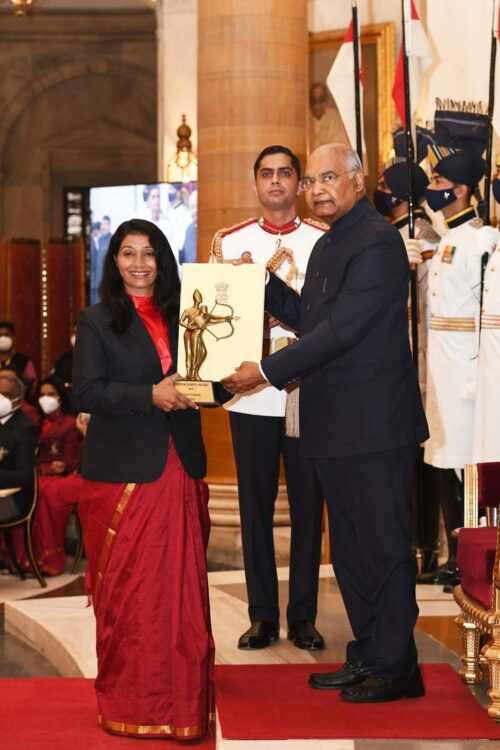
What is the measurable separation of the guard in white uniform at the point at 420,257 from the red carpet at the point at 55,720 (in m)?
2.68

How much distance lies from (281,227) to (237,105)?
3.49 metres

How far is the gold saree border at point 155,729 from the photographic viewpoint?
4.40 m

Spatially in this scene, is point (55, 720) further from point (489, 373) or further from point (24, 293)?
point (24, 293)

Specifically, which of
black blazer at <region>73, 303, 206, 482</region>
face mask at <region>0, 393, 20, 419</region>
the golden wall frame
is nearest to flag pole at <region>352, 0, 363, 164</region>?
the golden wall frame

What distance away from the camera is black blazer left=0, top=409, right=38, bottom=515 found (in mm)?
8648

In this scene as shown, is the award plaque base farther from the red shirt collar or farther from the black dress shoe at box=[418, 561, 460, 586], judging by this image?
the black dress shoe at box=[418, 561, 460, 586]

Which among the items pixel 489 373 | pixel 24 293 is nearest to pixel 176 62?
pixel 24 293

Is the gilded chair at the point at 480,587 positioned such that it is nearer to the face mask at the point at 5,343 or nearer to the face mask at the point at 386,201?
the face mask at the point at 386,201

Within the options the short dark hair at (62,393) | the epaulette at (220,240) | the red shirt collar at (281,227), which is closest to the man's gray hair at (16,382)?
the short dark hair at (62,393)

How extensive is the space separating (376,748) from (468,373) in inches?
120

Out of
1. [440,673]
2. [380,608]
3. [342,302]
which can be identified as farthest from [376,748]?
[342,302]

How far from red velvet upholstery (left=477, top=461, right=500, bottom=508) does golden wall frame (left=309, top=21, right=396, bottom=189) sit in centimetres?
544

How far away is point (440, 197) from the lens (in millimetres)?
7027

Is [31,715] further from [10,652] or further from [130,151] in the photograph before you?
[130,151]
